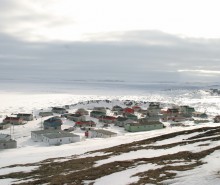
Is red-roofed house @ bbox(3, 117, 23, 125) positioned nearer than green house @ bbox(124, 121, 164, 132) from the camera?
No

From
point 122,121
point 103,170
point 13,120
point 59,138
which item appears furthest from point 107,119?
point 103,170

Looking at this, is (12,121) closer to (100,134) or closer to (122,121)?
(122,121)

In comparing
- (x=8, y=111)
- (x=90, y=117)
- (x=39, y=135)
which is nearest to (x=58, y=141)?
(x=39, y=135)

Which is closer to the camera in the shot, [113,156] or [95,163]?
[95,163]

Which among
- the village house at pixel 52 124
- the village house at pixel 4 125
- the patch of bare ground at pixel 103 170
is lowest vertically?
the village house at pixel 4 125

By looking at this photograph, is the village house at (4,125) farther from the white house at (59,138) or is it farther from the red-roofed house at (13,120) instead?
the white house at (59,138)

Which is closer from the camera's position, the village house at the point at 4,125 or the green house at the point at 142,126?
the green house at the point at 142,126

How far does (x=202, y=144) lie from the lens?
32156 millimetres

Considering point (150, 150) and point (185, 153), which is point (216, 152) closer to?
point (185, 153)

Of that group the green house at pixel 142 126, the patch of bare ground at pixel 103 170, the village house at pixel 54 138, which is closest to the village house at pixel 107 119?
the green house at pixel 142 126

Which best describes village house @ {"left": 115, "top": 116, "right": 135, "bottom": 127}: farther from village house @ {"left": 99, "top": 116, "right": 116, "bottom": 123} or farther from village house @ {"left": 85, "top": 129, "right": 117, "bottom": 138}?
village house @ {"left": 85, "top": 129, "right": 117, "bottom": 138}

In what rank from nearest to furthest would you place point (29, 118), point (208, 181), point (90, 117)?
1. point (208, 181)
2. point (29, 118)
3. point (90, 117)

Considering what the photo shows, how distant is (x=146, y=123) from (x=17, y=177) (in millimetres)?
64025

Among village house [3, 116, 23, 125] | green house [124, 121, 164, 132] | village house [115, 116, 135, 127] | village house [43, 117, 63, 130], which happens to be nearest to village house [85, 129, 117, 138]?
green house [124, 121, 164, 132]
